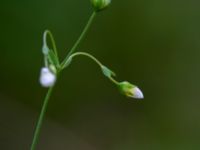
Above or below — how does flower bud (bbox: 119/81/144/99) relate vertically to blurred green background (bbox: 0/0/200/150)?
above

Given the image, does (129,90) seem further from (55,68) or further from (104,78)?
(104,78)

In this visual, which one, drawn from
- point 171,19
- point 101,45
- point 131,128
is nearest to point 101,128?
point 131,128

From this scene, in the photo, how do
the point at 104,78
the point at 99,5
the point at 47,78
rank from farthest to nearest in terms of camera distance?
the point at 104,78, the point at 99,5, the point at 47,78

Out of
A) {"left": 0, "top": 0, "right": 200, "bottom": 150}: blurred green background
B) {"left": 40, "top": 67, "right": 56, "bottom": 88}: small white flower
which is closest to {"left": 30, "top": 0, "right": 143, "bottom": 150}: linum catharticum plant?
{"left": 40, "top": 67, "right": 56, "bottom": 88}: small white flower

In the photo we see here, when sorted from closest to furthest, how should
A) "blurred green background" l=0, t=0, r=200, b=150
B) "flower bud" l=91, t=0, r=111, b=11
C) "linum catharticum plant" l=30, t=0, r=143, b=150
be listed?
"linum catharticum plant" l=30, t=0, r=143, b=150, "flower bud" l=91, t=0, r=111, b=11, "blurred green background" l=0, t=0, r=200, b=150

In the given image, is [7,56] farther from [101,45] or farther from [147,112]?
[147,112]

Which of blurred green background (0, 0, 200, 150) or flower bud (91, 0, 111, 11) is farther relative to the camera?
blurred green background (0, 0, 200, 150)

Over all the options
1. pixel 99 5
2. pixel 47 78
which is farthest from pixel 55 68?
pixel 99 5

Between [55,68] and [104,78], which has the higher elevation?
[55,68]

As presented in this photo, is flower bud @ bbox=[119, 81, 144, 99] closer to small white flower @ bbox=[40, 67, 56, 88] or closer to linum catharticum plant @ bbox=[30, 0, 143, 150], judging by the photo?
linum catharticum plant @ bbox=[30, 0, 143, 150]
